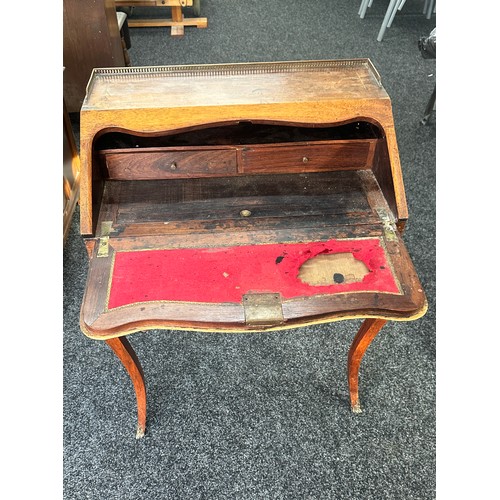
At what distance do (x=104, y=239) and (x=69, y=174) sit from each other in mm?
1166

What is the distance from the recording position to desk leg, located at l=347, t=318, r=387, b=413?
4.14ft

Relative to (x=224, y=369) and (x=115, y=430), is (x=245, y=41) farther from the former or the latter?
(x=115, y=430)

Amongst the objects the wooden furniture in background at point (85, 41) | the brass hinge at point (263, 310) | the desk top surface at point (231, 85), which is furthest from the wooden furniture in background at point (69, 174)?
the brass hinge at point (263, 310)

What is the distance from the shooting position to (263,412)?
159 centimetres

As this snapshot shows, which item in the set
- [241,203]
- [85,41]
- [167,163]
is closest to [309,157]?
[241,203]

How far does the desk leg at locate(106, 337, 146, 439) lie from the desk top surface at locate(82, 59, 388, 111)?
0.60 metres

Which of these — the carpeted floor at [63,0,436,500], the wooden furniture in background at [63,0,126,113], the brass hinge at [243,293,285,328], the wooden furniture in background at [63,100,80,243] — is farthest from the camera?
the wooden furniture in background at [63,0,126,113]

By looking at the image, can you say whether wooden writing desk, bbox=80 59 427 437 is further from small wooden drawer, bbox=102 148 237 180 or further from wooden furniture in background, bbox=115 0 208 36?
wooden furniture in background, bbox=115 0 208 36

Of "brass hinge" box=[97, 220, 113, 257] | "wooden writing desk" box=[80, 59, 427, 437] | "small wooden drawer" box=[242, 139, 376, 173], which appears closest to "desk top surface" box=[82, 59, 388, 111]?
"wooden writing desk" box=[80, 59, 427, 437]

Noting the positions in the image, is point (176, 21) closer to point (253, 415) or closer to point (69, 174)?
point (69, 174)

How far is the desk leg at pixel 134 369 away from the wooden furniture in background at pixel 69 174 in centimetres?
95

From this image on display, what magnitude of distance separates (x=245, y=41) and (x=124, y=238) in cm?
279

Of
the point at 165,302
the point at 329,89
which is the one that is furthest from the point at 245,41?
the point at 165,302

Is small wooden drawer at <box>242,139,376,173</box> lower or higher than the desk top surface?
lower
